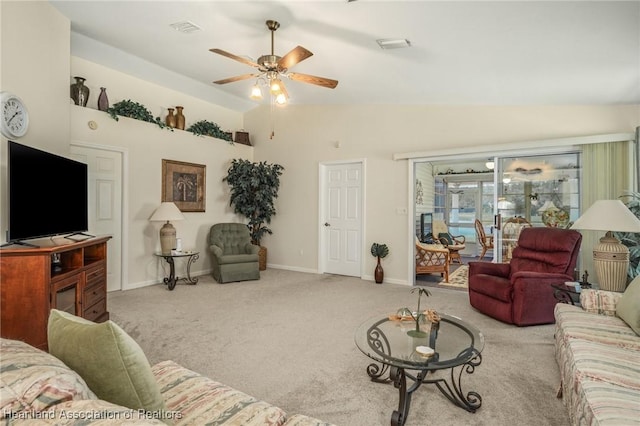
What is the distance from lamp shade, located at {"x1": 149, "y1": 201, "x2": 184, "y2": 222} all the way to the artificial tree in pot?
4.63 ft

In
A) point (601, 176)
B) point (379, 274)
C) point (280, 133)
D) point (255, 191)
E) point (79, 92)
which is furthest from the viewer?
point (280, 133)

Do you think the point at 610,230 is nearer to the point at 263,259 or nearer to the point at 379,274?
the point at 379,274

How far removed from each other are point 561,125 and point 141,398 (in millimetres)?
5057

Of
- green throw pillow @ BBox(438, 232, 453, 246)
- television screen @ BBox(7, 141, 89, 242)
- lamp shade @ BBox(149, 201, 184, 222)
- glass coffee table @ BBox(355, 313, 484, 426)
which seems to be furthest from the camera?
green throw pillow @ BBox(438, 232, 453, 246)

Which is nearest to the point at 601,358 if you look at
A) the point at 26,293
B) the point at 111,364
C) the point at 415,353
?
the point at 415,353

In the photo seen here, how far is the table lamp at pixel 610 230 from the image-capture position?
279 centimetres

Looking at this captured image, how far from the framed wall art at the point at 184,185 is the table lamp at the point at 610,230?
206 inches

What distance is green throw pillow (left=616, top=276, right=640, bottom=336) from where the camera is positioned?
2039 mm

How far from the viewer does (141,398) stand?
0.92 meters

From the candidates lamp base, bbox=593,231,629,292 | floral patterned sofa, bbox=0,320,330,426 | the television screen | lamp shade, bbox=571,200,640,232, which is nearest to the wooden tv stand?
the television screen

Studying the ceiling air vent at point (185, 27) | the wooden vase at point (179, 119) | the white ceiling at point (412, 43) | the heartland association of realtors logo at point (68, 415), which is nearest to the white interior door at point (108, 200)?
the wooden vase at point (179, 119)

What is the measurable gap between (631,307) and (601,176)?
248 cm

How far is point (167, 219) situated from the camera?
475 centimetres

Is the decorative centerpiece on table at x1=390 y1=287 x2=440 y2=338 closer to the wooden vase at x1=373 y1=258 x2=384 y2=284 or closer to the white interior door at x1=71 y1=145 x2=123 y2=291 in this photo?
the wooden vase at x1=373 y1=258 x2=384 y2=284
